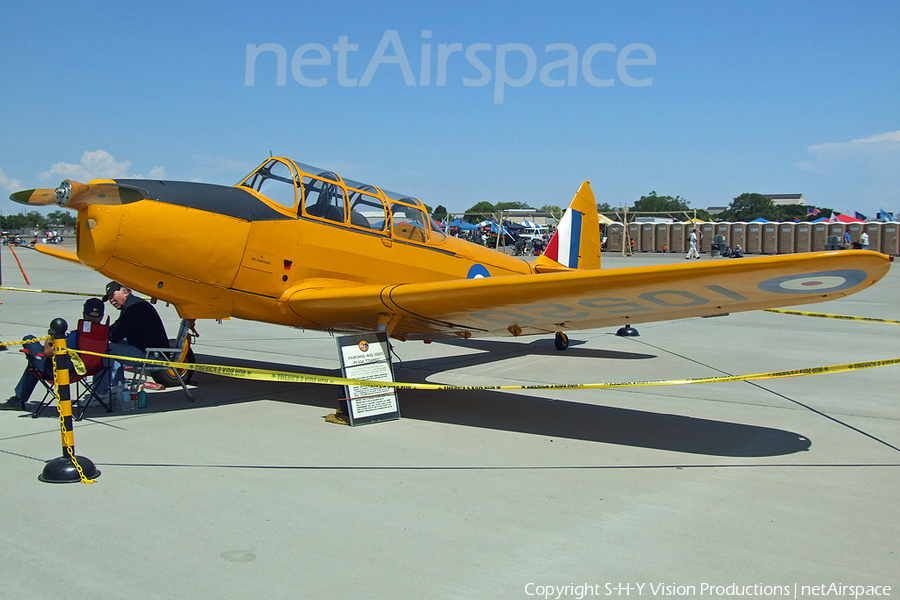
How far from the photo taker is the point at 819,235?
144 ft

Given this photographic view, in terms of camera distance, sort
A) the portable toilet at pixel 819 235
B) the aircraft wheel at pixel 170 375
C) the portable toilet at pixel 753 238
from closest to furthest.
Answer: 1. the aircraft wheel at pixel 170 375
2. the portable toilet at pixel 819 235
3. the portable toilet at pixel 753 238

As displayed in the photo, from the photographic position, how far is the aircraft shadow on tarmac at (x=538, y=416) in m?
5.12

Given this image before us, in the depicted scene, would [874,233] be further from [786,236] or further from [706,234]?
[706,234]

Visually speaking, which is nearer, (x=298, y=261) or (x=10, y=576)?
(x=10, y=576)

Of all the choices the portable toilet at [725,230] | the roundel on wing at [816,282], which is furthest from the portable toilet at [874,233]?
the roundel on wing at [816,282]

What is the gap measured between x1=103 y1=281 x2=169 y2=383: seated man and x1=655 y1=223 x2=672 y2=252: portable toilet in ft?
149

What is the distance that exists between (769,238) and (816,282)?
45.5 metres

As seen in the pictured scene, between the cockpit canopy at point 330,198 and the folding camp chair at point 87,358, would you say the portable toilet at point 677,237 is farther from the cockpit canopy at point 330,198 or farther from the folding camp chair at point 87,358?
the folding camp chair at point 87,358

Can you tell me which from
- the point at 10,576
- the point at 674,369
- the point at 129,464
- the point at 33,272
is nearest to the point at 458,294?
the point at 129,464

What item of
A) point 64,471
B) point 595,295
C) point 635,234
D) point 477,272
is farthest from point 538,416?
point 635,234

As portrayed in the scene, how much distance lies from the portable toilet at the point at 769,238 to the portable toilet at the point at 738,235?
3.73 feet

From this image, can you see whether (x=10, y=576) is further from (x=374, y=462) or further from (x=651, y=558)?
(x=651, y=558)

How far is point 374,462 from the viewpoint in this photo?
4602 mm

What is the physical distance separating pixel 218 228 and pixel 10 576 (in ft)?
11.4
